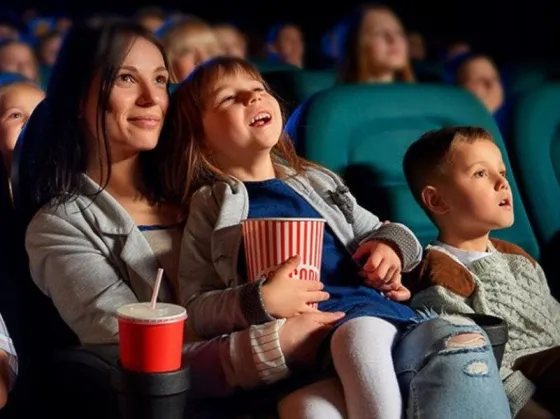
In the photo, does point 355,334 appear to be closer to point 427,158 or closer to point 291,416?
point 291,416

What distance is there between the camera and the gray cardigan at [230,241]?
1.43 m

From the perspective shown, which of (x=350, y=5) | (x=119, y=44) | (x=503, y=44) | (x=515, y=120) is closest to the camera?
(x=119, y=44)

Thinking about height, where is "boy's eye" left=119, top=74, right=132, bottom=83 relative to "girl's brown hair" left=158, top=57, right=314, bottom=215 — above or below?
above

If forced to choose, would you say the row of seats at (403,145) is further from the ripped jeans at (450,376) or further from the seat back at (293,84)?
the ripped jeans at (450,376)

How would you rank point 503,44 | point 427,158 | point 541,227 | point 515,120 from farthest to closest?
point 503,44, point 515,120, point 541,227, point 427,158

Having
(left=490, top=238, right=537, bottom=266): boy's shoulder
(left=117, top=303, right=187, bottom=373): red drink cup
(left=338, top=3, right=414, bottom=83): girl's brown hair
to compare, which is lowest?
(left=490, top=238, right=537, bottom=266): boy's shoulder

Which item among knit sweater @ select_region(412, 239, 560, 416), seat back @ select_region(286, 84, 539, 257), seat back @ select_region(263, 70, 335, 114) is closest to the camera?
knit sweater @ select_region(412, 239, 560, 416)

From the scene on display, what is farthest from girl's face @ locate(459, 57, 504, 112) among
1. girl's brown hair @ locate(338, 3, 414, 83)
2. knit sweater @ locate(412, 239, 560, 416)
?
knit sweater @ locate(412, 239, 560, 416)

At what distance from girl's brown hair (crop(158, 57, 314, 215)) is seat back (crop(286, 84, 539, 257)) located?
0.28 m

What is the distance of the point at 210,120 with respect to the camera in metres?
1.65

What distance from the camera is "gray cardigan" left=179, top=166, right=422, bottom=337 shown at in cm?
143

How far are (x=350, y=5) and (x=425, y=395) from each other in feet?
18.7

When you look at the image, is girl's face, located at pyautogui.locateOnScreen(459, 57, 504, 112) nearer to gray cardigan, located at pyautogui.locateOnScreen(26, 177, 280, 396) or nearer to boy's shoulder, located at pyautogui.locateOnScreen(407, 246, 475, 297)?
boy's shoulder, located at pyautogui.locateOnScreen(407, 246, 475, 297)

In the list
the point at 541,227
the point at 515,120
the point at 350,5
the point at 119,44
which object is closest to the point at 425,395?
the point at 119,44
